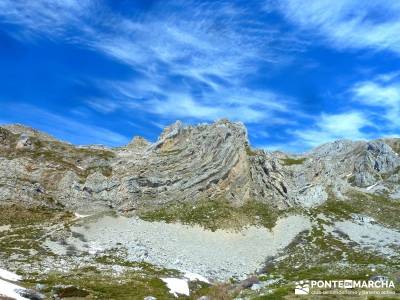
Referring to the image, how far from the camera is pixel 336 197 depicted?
13550 cm

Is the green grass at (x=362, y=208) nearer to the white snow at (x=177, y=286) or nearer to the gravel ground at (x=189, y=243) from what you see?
the gravel ground at (x=189, y=243)

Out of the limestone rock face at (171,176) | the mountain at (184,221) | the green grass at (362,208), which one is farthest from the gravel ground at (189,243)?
the green grass at (362,208)

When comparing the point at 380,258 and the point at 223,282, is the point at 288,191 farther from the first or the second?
the point at 223,282

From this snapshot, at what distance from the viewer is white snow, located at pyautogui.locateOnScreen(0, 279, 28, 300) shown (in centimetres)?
4740

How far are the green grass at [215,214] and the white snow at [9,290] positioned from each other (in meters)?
54.4

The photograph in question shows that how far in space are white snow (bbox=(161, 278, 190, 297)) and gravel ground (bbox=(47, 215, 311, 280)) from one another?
28.5ft

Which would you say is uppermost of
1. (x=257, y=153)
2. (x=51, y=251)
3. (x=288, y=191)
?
(x=257, y=153)

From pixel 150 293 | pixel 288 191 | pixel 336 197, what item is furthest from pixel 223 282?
pixel 336 197

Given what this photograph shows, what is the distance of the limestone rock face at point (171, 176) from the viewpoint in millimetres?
118250

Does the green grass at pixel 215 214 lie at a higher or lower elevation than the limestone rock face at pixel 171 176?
lower

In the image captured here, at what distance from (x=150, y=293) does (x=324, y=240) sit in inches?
2067

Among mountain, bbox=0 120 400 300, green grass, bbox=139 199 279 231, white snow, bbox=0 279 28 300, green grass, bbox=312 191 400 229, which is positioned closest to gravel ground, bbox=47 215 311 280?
mountain, bbox=0 120 400 300

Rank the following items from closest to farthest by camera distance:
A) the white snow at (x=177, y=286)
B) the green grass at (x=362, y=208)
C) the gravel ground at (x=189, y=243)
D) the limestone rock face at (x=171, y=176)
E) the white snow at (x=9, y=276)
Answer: the white snow at (x=9, y=276) < the white snow at (x=177, y=286) < the gravel ground at (x=189, y=243) < the limestone rock face at (x=171, y=176) < the green grass at (x=362, y=208)

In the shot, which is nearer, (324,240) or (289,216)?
(324,240)
